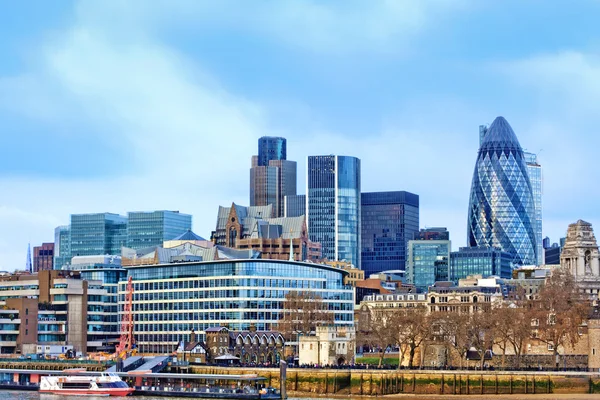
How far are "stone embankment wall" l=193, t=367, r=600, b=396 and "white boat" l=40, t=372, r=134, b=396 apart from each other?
18597 millimetres

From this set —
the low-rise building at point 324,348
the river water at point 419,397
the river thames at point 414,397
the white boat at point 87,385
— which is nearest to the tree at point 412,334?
the low-rise building at point 324,348

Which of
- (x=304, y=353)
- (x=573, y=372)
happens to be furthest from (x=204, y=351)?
(x=573, y=372)

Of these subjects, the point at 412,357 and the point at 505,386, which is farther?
the point at 412,357

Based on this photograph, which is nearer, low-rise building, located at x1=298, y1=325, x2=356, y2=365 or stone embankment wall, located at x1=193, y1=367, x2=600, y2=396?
stone embankment wall, located at x1=193, y1=367, x2=600, y2=396

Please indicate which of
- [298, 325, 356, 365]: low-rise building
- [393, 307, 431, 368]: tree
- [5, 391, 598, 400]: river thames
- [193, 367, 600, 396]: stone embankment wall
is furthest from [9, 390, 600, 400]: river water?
[393, 307, 431, 368]: tree

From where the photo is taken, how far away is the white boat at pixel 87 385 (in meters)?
165

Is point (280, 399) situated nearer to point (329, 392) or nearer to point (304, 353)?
point (329, 392)

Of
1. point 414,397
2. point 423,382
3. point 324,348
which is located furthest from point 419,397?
point 324,348

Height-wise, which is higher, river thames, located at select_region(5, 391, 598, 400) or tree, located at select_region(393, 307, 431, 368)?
tree, located at select_region(393, 307, 431, 368)

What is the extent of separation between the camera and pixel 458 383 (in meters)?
159

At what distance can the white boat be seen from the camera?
542 ft

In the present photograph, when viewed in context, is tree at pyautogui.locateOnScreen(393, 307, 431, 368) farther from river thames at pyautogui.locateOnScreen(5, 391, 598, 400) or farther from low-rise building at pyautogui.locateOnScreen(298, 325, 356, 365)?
river thames at pyautogui.locateOnScreen(5, 391, 598, 400)

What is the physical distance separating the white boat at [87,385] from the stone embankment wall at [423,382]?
732 inches

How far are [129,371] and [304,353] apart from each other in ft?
90.3
